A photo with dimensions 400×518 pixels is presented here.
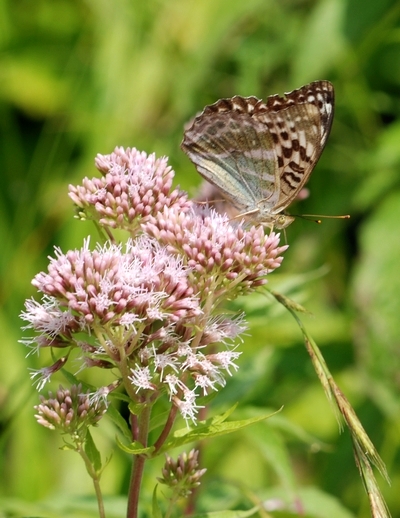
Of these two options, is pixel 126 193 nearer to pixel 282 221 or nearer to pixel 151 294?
pixel 151 294

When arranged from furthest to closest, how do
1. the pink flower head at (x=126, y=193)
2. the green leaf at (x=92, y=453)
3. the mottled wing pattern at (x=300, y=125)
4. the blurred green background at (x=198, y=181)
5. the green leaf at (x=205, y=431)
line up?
the blurred green background at (x=198, y=181) < the mottled wing pattern at (x=300, y=125) < the pink flower head at (x=126, y=193) < the green leaf at (x=92, y=453) < the green leaf at (x=205, y=431)

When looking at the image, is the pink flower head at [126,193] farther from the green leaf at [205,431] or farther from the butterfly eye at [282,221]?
the green leaf at [205,431]

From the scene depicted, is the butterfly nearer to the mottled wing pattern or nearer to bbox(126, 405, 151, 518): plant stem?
the mottled wing pattern

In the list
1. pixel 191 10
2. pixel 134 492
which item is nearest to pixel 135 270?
pixel 134 492

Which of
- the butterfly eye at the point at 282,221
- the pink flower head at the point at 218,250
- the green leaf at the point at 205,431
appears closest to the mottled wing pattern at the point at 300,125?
the butterfly eye at the point at 282,221

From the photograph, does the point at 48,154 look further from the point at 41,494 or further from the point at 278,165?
the point at 278,165

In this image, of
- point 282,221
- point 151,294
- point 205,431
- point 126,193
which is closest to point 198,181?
point 282,221

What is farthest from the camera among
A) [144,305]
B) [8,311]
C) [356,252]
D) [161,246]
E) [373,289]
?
[356,252]
